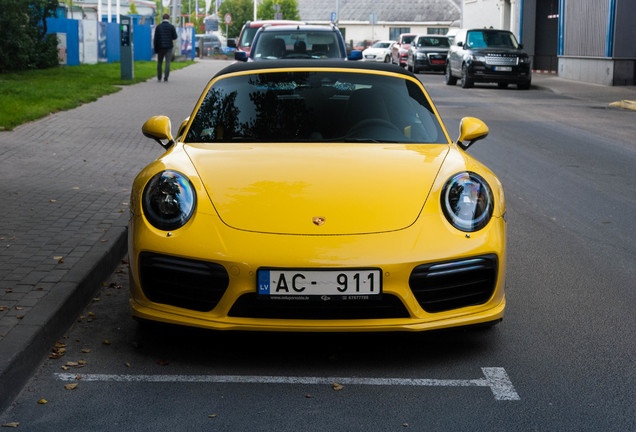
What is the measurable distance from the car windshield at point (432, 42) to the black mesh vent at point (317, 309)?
118ft

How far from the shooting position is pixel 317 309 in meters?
4.16

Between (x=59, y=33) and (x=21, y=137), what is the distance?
21212 mm

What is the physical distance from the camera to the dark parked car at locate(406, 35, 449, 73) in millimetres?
38219

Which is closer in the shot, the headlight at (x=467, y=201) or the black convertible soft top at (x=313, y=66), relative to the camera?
the headlight at (x=467, y=201)

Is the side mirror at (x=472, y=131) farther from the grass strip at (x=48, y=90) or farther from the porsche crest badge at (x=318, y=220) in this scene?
the grass strip at (x=48, y=90)

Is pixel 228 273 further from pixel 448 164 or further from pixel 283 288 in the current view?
pixel 448 164

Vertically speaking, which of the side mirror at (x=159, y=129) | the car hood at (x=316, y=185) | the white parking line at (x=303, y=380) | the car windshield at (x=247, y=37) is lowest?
the white parking line at (x=303, y=380)

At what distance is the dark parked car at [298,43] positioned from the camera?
15141 mm

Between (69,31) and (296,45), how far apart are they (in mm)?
21812

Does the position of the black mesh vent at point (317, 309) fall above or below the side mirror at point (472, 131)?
below

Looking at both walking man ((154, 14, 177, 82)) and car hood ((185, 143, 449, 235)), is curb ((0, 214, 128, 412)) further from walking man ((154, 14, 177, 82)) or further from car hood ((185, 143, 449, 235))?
walking man ((154, 14, 177, 82))

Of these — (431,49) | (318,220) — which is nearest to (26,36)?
(431,49)

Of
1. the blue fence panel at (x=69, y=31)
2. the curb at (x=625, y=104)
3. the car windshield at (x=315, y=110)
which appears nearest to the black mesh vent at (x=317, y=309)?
the car windshield at (x=315, y=110)

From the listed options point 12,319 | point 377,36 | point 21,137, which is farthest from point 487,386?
point 377,36
